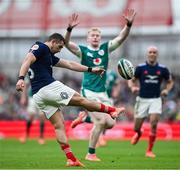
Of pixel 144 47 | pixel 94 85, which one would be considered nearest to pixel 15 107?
pixel 144 47

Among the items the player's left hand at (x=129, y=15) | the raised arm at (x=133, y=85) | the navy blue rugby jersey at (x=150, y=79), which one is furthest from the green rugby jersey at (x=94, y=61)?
the navy blue rugby jersey at (x=150, y=79)

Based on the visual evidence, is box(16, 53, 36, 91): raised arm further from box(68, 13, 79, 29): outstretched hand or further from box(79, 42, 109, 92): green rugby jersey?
box(79, 42, 109, 92): green rugby jersey

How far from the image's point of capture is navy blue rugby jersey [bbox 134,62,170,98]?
16.9 m

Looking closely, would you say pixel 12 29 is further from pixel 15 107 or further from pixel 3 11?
pixel 15 107

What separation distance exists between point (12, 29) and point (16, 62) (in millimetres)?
7763

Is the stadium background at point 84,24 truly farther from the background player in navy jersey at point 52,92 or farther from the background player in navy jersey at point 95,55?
the background player in navy jersey at point 52,92

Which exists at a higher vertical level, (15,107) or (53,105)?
(53,105)

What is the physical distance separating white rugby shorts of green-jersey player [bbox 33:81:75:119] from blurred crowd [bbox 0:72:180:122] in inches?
729

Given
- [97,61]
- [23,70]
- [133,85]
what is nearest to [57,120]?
[23,70]

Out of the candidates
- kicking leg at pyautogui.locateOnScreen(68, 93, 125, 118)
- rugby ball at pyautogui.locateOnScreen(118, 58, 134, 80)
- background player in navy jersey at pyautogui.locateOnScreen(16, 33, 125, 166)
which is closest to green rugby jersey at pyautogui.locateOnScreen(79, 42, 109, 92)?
rugby ball at pyautogui.locateOnScreen(118, 58, 134, 80)

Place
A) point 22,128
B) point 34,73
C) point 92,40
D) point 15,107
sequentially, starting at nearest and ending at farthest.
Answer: point 34,73 < point 92,40 < point 22,128 < point 15,107

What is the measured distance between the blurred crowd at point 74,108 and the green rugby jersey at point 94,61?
620 inches

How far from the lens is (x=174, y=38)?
41.4 metres

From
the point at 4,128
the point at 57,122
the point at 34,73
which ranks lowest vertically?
the point at 4,128
